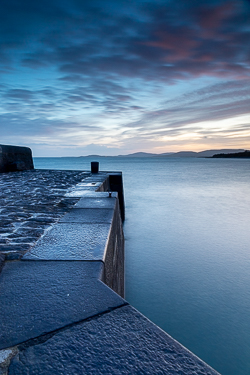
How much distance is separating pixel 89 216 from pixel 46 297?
6.51 ft

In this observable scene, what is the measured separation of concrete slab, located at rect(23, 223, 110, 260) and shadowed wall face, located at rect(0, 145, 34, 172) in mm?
9625

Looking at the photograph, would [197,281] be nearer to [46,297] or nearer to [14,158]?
[46,297]

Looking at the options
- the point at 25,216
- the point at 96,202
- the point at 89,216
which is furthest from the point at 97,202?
the point at 25,216

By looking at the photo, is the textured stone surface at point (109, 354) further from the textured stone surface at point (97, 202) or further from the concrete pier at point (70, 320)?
the textured stone surface at point (97, 202)

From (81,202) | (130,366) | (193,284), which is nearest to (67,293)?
(130,366)

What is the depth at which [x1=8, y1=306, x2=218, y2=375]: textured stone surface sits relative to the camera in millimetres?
1033

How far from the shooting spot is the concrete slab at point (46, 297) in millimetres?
1291

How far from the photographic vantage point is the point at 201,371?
1.03 m

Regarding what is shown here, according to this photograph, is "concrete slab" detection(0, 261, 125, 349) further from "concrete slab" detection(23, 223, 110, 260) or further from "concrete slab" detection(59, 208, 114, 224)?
"concrete slab" detection(59, 208, 114, 224)

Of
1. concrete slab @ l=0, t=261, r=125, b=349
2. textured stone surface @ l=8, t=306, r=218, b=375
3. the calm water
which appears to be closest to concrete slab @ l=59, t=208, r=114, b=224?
concrete slab @ l=0, t=261, r=125, b=349

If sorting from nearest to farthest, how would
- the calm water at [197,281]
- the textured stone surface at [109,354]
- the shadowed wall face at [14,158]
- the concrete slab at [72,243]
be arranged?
the textured stone surface at [109,354] → the concrete slab at [72,243] → the calm water at [197,281] → the shadowed wall face at [14,158]

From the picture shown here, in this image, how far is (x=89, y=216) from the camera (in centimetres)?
351

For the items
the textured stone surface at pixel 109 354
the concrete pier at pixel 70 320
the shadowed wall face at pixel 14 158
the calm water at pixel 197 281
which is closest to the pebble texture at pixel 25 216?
the concrete pier at pixel 70 320

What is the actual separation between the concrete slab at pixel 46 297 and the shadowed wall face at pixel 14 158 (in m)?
10.5
